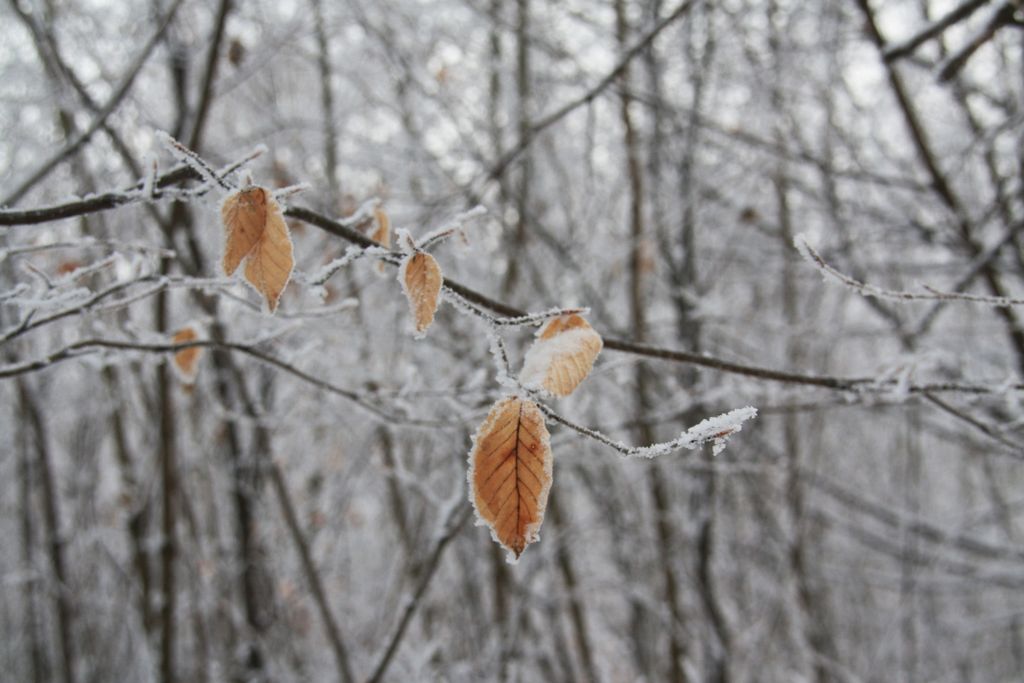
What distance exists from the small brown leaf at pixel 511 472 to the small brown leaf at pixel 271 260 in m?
0.21

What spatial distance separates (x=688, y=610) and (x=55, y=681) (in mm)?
4645

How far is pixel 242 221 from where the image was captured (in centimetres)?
54

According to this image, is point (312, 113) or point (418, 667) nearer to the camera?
point (418, 667)

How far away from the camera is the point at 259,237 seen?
21.7 inches

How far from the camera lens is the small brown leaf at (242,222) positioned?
0.54 m

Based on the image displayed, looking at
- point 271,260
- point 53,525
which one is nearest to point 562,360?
point 271,260

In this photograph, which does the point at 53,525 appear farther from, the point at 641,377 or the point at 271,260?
the point at 271,260

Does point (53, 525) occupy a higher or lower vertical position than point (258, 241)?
higher

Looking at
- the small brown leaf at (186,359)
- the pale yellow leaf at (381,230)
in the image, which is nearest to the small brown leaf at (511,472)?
the pale yellow leaf at (381,230)

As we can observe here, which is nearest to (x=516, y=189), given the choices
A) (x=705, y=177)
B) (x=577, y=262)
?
(x=577, y=262)

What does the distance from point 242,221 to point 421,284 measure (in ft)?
0.51

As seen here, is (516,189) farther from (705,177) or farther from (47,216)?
(47,216)

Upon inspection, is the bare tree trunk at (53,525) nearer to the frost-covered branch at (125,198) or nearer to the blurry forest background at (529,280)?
the blurry forest background at (529,280)

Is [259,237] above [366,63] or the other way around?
the other way around
